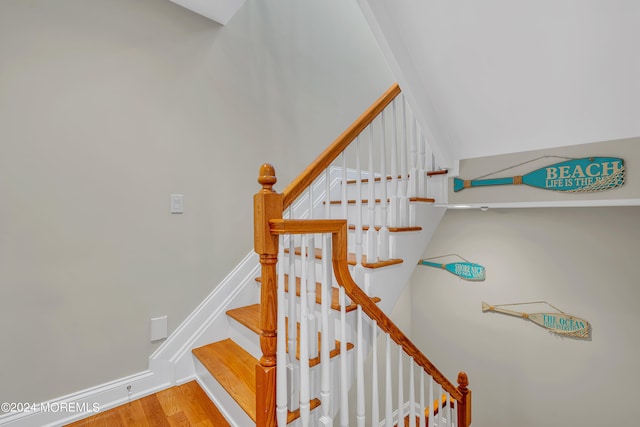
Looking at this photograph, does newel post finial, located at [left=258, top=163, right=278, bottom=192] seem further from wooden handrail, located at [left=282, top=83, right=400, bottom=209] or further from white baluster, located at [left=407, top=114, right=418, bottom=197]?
white baluster, located at [left=407, top=114, right=418, bottom=197]

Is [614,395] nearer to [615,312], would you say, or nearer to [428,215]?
[615,312]

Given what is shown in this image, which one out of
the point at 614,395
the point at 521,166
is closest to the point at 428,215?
the point at 521,166

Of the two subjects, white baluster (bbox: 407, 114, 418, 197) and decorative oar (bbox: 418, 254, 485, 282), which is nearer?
white baluster (bbox: 407, 114, 418, 197)

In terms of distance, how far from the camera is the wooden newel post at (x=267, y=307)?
3.42 ft

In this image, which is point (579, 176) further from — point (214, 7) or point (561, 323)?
point (214, 7)

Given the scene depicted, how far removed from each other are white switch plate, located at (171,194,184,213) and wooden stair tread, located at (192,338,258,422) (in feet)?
2.90

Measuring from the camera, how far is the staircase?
1061mm

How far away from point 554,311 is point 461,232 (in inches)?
43.0

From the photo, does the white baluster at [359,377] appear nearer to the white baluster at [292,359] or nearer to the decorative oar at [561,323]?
the white baluster at [292,359]

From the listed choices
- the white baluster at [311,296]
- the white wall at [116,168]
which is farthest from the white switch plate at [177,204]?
the white baluster at [311,296]

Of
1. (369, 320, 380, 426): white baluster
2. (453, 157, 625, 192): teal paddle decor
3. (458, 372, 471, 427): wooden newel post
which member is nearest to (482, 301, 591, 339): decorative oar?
(458, 372, 471, 427): wooden newel post

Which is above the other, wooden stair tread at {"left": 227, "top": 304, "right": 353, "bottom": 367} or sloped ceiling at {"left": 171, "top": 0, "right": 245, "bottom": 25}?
sloped ceiling at {"left": 171, "top": 0, "right": 245, "bottom": 25}

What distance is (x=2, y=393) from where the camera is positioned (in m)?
1.29

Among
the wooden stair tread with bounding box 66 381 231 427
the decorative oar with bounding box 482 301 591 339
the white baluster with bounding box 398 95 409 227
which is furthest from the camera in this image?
the decorative oar with bounding box 482 301 591 339
